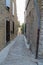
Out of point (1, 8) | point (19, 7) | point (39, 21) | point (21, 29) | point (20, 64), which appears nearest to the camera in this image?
point (20, 64)

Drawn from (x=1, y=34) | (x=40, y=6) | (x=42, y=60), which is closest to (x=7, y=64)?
(x=42, y=60)

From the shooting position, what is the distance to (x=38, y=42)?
32.4ft

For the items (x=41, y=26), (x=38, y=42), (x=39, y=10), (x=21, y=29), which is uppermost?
(x=39, y=10)

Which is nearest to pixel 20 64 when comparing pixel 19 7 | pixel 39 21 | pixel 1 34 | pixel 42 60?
pixel 42 60

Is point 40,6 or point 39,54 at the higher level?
point 40,6

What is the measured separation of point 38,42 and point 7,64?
189 cm

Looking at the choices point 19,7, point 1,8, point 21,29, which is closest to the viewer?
point 1,8

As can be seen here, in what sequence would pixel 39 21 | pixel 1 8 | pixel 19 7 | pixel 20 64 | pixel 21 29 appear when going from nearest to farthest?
1. pixel 20 64
2. pixel 39 21
3. pixel 1 8
4. pixel 19 7
5. pixel 21 29

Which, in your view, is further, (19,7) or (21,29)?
(21,29)

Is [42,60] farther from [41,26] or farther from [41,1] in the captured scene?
[41,1]

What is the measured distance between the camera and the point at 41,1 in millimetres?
9906

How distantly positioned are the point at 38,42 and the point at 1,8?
3646 millimetres

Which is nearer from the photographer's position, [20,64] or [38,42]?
[20,64]

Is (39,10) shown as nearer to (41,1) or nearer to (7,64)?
(41,1)
